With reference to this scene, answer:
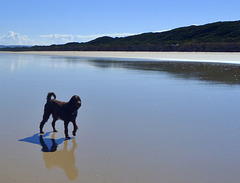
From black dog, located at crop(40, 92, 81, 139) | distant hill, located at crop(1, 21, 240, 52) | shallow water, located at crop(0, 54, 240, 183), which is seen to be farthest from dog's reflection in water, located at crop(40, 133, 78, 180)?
distant hill, located at crop(1, 21, 240, 52)

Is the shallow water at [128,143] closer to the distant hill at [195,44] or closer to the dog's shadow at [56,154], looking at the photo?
the dog's shadow at [56,154]

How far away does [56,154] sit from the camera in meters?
4.42

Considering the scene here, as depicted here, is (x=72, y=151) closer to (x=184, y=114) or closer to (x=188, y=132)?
(x=188, y=132)

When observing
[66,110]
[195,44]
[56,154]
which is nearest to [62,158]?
[56,154]

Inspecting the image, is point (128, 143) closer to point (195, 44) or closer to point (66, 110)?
point (66, 110)

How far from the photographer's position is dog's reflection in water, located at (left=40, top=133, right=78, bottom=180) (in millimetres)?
3766

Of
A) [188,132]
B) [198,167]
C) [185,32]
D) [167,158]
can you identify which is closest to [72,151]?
[167,158]

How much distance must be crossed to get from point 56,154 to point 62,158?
0.20 m

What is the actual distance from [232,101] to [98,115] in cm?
431

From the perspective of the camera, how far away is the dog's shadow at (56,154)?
12.6 feet

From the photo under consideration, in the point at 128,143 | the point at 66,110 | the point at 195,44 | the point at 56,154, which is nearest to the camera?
the point at 56,154

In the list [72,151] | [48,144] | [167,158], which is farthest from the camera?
[48,144]

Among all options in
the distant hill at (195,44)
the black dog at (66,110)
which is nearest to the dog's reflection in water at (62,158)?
the black dog at (66,110)

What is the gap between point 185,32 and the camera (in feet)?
312
